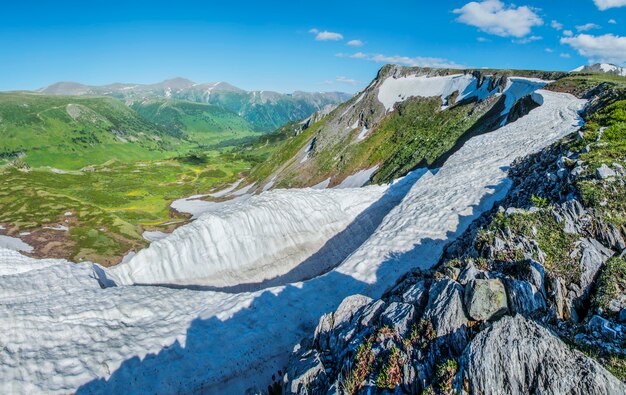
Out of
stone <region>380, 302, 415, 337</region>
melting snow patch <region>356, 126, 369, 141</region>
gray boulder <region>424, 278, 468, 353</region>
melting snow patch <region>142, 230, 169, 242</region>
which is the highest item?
melting snow patch <region>356, 126, 369, 141</region>

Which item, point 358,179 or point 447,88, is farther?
point 447,88

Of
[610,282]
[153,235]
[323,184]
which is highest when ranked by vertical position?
[610,282]

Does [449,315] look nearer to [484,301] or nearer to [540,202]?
[484,301]

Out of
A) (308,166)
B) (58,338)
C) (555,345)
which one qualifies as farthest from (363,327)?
(308,166)

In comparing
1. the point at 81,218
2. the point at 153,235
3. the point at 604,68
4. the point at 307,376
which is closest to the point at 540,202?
the point at 307,376

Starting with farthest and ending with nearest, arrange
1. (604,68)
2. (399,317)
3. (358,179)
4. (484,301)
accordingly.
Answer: (604,68), (358,179), (399,317), (484,301)

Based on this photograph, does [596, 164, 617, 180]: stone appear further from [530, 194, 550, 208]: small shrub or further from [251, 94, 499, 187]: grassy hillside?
[251, 94, 499, 187]: grassy hillside

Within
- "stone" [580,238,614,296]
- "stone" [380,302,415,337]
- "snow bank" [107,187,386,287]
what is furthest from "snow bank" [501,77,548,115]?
"stone" [380,302,415,337]

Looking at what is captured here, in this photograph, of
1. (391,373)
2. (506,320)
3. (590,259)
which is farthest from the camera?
(590,259)
